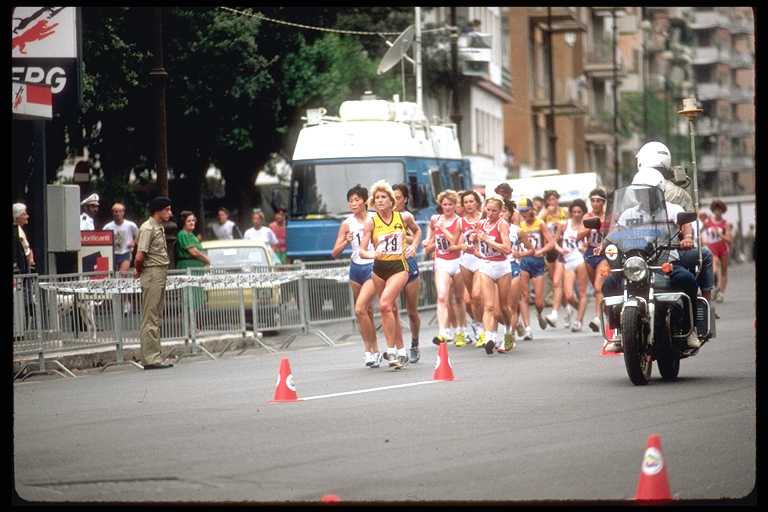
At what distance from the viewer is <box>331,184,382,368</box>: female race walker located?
17.3m

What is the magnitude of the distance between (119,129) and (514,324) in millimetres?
17304

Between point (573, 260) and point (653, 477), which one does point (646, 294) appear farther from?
point (573, 260)

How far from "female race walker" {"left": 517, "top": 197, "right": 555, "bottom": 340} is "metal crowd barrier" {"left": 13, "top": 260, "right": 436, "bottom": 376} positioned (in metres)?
2.62

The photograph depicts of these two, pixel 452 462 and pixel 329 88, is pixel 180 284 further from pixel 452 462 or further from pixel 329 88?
pixel 329 88

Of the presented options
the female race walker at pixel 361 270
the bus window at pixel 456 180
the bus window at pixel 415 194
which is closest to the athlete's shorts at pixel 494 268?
the female race walker at pixel 361 270

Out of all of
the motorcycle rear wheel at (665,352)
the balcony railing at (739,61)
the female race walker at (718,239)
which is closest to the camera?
the motorcycle rear wheel at (665,352)

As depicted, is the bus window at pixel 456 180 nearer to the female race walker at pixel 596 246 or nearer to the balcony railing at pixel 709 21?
the female race walker at pixel 596 246

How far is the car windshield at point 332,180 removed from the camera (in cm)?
3017

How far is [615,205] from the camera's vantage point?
48.8 feet

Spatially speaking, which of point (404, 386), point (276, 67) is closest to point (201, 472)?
point (404, 386)

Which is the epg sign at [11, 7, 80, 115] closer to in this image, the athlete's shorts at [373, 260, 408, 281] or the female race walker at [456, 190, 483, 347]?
the female race walker at [456, 190, 483, 347]

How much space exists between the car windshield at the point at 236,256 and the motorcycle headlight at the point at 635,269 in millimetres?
12593

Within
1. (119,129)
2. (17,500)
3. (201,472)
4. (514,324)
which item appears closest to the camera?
(17,500)

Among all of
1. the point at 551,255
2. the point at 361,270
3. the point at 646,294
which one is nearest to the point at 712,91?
the point at 551,255
